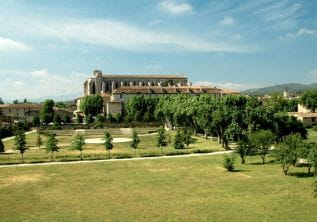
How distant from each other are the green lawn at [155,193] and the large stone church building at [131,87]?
88205 millimetres

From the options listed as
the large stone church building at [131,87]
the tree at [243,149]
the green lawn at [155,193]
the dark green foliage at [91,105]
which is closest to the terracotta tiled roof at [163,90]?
the large stone church building at [131,87]

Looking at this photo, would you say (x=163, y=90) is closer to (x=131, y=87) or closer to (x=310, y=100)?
(x=131, y=87)

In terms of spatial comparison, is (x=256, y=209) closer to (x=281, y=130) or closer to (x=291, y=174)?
(x=291, y=174)

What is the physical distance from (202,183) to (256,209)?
31.7 feet

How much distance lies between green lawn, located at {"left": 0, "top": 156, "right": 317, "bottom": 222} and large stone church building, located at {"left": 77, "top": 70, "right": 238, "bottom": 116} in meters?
88.2

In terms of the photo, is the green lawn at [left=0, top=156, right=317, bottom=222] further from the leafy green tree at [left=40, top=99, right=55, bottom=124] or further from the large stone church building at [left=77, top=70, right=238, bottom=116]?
the large stone church building at [left=77, top=70, right=238, bottom=116]

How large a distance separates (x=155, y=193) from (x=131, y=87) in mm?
113701

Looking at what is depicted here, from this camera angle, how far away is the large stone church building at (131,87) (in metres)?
137

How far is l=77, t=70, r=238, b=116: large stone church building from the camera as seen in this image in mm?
136875

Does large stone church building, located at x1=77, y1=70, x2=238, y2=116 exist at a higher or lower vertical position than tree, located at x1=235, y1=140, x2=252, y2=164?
higher

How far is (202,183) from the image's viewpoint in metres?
36.5

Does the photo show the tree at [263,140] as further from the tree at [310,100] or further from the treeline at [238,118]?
the tree at [310,100]

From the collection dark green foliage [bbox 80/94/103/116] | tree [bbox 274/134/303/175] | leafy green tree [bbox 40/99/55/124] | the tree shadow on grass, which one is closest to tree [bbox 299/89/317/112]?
dark green foliage [bbox 80/94/103/116]

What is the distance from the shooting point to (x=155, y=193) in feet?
107
